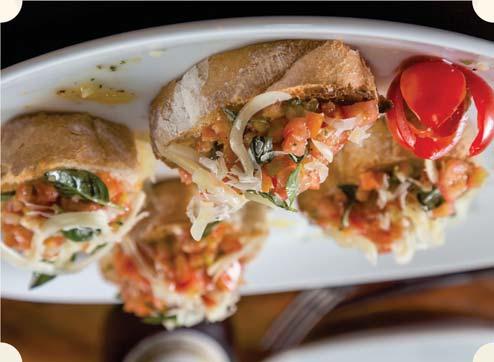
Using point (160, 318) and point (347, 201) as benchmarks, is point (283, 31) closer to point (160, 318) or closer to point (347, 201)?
point (347, 201)

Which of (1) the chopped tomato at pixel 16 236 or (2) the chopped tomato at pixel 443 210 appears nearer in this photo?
(1) the chopped tomato at pixel 16 236

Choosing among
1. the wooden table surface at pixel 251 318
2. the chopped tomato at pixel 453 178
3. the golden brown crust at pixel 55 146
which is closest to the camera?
the golden brown crust at pixel 55 146

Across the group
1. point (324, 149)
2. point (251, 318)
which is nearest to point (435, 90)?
point (324, 149)

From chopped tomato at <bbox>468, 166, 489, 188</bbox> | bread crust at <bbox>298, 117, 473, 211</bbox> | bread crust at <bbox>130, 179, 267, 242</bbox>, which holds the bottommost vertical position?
bread crust at <bbox>130, 179, 267, 242</bbox>

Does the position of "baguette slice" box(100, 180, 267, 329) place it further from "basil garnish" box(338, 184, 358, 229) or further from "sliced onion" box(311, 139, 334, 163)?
"sliced onion" box(311, 139, 334, 163)

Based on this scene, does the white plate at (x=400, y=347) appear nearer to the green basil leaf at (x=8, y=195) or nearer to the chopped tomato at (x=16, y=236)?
the chopped tomato at (x=16, y=236)

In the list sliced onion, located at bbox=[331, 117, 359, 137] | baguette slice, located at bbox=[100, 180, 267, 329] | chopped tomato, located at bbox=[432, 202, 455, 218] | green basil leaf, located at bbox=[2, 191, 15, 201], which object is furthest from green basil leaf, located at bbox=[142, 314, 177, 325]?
sliced onion, located at bbox=[331, 117, 359, 137]

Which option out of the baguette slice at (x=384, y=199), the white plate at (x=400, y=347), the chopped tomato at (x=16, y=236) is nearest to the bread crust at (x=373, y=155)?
the baguette slice at (x=384, y=199)
